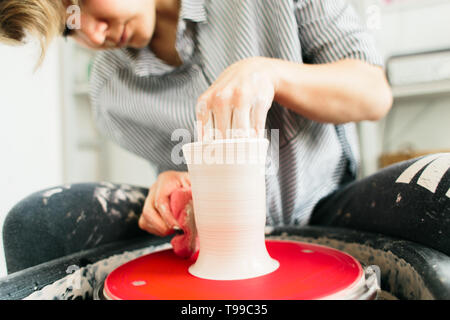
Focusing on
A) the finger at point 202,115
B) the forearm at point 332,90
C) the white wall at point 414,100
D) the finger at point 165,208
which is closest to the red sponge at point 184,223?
the finger at point 165,208

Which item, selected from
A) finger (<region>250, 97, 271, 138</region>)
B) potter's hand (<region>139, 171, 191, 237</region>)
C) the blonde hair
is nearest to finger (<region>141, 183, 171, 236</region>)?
potter's hand (<region>139, 171, 191, 237</region>)

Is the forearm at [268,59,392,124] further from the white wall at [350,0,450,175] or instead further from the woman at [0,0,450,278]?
the white wall at [350,0,450,175]

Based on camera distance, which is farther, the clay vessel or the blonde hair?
the blonde hair

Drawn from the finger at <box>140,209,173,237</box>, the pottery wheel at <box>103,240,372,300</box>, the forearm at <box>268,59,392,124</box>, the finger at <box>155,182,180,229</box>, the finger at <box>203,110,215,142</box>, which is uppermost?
the forearm at <box>268,59,392,124</box>

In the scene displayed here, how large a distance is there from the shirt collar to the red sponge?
0.43 meters

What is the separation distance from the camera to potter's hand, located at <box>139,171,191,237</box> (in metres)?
0.59

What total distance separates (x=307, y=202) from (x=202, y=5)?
559mm

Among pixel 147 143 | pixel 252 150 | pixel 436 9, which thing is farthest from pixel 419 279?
pixel 436 9

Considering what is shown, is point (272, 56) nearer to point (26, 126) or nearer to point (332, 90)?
point (332, 90)

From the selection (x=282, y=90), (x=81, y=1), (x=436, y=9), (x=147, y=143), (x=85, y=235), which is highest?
(x=436, y=9)

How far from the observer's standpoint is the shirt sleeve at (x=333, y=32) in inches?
29.4

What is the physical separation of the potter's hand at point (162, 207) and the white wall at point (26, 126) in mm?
282
